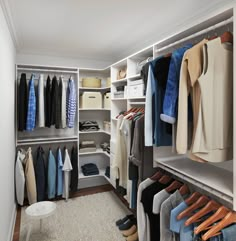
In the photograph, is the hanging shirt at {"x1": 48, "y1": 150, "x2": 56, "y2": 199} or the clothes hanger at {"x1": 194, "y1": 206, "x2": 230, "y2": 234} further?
the hanging shirt at {"x1": 48, "y1": 150, "x2": 56, "y2": 199}

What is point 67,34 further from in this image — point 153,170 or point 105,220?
point 105,220

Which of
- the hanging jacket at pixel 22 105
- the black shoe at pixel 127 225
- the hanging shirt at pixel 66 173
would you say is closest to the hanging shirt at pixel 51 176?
the hanging shirt at pixel 66 173

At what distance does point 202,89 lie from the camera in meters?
1.17

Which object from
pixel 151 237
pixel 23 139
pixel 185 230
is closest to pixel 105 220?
pixel 151 237

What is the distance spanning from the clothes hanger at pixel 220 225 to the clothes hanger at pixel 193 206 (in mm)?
200

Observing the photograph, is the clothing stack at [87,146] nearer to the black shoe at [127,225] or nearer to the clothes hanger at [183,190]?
the black shoe at [127,225]

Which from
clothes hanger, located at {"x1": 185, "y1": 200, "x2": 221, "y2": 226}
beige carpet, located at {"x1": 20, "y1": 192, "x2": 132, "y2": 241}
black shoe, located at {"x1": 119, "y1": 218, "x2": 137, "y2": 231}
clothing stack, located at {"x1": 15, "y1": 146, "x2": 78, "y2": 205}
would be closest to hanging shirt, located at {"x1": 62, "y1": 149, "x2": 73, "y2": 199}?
clothing stack, located at {"x1": 15, "y1": 146, "x2": 78, "y2": 205}

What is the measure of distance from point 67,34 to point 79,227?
2.45 meters

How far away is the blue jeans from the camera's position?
1358 mm

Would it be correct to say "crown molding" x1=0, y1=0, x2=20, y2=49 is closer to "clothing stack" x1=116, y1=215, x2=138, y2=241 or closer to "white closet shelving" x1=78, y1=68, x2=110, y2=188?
"white closet shelving" x1=78, y1=68, x2=110, y2=188

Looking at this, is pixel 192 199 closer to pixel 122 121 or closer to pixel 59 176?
pixel 122 121

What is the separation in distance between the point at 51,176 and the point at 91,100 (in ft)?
4.62

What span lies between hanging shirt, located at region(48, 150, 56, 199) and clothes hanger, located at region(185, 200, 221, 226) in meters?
2.33

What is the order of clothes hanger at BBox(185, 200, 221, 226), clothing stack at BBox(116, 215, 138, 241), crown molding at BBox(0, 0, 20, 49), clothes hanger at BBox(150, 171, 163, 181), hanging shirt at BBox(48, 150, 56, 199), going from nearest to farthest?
clothes hanger at BBox(185, 200, 221, 226), crown molding at BBox(0, 0, 20, 49), clothes hanger at BBox(150, 171, 163, 181), clothing stack at BBox(116, 215, 138, 241), hanging shirt at BBox(48, 150, 56, 199)
